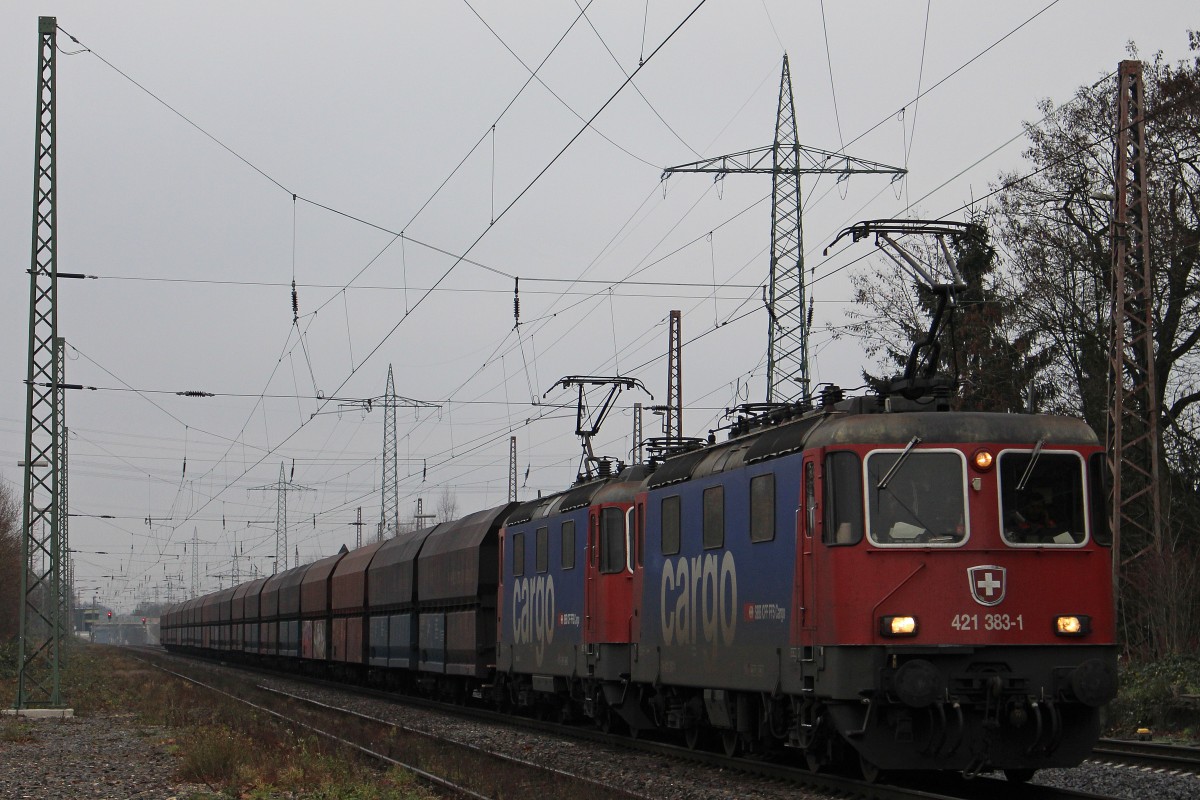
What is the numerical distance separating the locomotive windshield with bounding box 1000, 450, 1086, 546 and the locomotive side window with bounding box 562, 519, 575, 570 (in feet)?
31.9

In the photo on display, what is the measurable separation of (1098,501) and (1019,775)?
2.78 meters

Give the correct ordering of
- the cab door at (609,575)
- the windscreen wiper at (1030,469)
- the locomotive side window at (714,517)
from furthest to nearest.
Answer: the cab door at (609,575) → the locomotive side window at (714,517) → the windscreen wiper at (1030,469)

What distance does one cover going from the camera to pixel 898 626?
12406 millimetres

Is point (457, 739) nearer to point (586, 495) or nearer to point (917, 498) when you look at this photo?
point (586, 495)

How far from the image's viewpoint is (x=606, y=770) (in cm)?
1612

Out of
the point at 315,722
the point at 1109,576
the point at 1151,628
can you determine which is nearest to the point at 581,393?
the point at 315,722

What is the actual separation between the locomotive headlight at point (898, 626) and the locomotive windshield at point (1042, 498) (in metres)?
1.18

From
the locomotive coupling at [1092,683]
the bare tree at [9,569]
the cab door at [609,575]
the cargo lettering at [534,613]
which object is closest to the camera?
the locomotive coupling at [1092,683]

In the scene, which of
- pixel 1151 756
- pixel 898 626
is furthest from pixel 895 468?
pixel 1151 756

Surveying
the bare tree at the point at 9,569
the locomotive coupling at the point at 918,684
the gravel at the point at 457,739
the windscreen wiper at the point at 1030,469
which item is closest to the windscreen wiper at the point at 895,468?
the windscreen wiper at the point at 1030,469

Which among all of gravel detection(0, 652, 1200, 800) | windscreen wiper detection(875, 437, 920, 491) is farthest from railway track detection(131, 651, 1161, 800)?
windscreen wiper detection(875, 437, 920, 491)

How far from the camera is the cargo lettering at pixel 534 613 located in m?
22.5

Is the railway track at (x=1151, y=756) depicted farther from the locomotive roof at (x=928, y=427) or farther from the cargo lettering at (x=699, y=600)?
the cargo lettering at (x=699, y=600)

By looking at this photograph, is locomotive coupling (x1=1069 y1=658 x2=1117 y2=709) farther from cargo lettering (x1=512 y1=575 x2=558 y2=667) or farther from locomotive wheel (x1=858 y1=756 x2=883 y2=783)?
cargo lettering (x1=512 y1=575 x2=558 y2=667)
